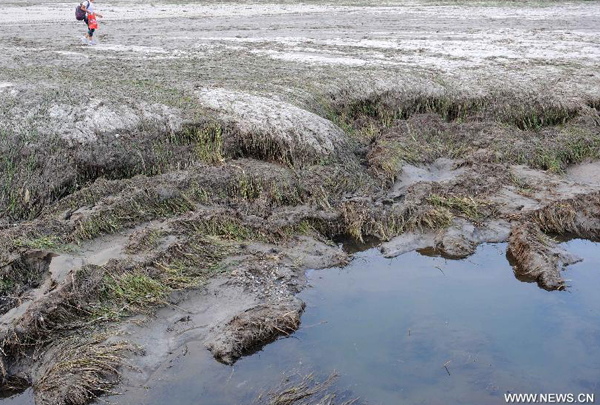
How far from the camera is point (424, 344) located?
262 inches

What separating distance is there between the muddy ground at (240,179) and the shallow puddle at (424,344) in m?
0.28

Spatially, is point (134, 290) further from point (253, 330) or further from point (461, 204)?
point (461, 204)

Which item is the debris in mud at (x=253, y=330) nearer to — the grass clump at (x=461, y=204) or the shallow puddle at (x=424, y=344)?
the shallow puddle at (x=424, y=344)

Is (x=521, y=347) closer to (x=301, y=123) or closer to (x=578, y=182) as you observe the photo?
(x=578, y=182)

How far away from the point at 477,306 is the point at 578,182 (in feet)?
13.8

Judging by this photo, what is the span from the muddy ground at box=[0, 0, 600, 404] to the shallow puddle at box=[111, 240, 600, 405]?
0.28 metres

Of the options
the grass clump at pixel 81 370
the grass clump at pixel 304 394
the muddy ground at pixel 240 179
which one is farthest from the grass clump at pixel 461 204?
the grass clump at pixel 81 370

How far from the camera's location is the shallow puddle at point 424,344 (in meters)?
6.03

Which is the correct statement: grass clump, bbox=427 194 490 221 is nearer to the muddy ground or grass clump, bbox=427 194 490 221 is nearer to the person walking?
the muddy ground

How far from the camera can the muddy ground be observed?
6867 mm

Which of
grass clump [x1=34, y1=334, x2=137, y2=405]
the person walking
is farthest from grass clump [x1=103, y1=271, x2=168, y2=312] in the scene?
the person walking

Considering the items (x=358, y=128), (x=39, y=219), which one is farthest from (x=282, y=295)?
(x=358, y=128)

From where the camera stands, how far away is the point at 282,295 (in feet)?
24.4

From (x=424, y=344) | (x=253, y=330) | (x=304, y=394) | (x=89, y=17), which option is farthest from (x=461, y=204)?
(x=89, y=17)
